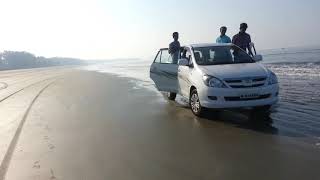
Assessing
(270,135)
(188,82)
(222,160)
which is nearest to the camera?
(222,160)

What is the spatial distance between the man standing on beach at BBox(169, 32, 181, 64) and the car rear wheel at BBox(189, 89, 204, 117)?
2.35 metres

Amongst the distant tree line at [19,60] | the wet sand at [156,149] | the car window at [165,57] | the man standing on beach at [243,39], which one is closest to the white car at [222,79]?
the wet sand at [156,149]

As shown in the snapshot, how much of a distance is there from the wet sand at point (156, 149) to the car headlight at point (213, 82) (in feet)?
2.62

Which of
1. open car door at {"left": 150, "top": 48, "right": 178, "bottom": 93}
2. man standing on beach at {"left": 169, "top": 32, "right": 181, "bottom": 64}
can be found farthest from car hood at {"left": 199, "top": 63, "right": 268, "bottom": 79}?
man standing on beach at {"left": 169, "top": 32, "right": 181, "bottom": 64}

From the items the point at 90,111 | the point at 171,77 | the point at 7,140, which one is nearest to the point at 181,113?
the point at 171,77

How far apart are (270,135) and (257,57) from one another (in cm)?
370

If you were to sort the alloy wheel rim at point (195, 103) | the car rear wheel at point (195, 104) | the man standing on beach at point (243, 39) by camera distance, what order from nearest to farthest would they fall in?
the car rear wheel at point (195, 104) → the alloy wheel rim at point (195, 103) → the man standing on beach at point (243, 39)

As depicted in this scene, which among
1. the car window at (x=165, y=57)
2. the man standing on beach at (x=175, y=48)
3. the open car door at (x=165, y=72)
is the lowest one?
the open car door at (x=165, y=72)

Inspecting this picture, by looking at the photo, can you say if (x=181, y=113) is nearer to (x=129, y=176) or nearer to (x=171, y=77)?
(x=171, y=77)

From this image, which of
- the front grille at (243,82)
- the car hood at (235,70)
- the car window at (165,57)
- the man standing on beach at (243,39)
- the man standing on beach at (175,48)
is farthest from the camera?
the car window at (165,57)

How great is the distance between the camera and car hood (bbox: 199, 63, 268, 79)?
29.9 ft

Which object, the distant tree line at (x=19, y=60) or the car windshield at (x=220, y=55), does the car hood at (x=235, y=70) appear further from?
the distant tree line at (x=19, y=60)

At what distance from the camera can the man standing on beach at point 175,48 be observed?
1235cm

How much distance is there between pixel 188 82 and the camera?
10.5 metres
